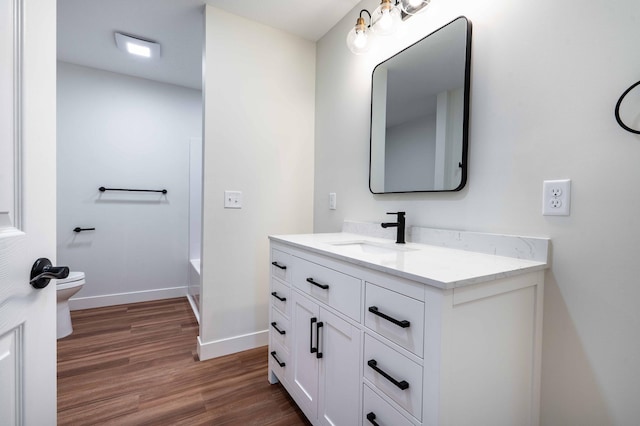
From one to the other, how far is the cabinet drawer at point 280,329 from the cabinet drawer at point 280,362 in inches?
1.2

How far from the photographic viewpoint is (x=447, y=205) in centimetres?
133

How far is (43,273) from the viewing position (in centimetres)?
65

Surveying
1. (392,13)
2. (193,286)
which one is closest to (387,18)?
(392,13)

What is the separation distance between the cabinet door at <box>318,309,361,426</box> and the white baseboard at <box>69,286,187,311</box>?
8.20 ft

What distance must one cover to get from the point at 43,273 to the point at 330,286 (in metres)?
0.84

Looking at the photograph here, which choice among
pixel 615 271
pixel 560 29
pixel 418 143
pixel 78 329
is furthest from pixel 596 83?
pixel 78 329

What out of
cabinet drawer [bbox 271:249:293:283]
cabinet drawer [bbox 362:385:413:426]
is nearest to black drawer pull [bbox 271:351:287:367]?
cabinet drawer [bbox 271:249:293:283]

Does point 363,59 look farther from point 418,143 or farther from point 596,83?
point 596,83

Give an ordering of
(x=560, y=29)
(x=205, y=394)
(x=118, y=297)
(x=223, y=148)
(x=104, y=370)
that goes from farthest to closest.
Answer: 1. (x=118, y=297)
2. (x=223, y=148)
3. (x=104, y=370)
4. (x=205, y=394)
5. (x=560, y=29)

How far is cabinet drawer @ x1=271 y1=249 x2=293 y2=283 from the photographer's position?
4.80 feet

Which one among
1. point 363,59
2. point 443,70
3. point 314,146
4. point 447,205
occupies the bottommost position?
point 447,205

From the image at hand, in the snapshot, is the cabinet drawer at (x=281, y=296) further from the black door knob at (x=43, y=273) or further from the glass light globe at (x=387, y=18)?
the glass light globe at (x=387, y=18)

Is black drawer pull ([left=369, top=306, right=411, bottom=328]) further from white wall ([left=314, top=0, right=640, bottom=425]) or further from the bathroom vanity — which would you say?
white wall ([left=314, top=0, right=640, bottom=425])

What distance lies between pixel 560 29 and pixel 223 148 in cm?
178
